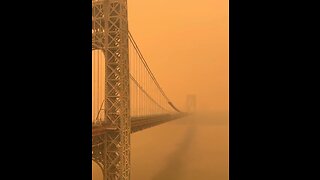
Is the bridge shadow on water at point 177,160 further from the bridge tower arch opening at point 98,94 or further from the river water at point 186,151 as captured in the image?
the bridge tower arch opening at point 98,94

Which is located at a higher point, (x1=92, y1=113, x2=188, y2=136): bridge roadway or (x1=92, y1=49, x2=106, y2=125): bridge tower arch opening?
(x1=92, y1=49, x2=106, y2=125): bridge tower arch opening

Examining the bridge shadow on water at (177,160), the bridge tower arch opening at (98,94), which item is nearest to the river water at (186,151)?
the bridge shadow on water at (177,160)

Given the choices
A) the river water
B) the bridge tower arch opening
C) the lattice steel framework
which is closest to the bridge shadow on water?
the river water

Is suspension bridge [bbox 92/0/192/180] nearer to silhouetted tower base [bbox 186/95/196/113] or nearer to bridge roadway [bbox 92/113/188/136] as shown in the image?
bridge roadway [bbox 92/113/188/136]

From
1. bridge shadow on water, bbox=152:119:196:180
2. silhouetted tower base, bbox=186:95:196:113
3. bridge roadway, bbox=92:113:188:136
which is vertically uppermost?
silhouetted tower base, bbox=186:95:196:113

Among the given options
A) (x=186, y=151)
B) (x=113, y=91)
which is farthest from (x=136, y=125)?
(x=186, y=151)

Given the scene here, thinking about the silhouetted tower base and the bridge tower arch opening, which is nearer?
the silhouetted tower base
